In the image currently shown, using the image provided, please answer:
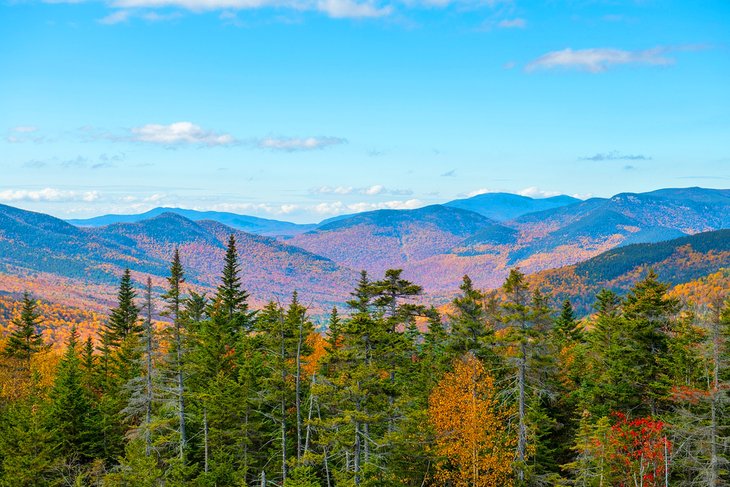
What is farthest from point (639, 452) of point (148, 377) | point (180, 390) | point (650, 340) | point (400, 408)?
point (148, 377)

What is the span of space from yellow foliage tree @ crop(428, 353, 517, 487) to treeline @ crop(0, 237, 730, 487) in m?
0.14

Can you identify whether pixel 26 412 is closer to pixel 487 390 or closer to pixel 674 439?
pixel 487 390

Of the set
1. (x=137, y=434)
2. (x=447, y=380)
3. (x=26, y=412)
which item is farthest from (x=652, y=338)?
(x=26, y=412)

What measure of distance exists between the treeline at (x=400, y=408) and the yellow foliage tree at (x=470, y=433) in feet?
0.45

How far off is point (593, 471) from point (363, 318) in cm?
1803

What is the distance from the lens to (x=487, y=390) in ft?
122

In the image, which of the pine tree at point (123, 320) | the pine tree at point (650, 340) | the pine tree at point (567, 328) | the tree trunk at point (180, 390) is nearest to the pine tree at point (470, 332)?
the pine tree at point (650, 340)

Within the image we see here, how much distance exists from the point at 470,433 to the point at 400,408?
578 cm

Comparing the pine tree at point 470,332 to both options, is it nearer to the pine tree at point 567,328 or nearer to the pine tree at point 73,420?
the pine tree at point 567,328

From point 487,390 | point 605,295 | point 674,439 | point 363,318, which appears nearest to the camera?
point 363,318

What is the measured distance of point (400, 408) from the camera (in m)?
31.5

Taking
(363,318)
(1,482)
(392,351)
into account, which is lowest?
(1,482)

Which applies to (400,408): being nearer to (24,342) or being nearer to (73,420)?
(73,420)

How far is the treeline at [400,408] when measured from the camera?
3153cm
